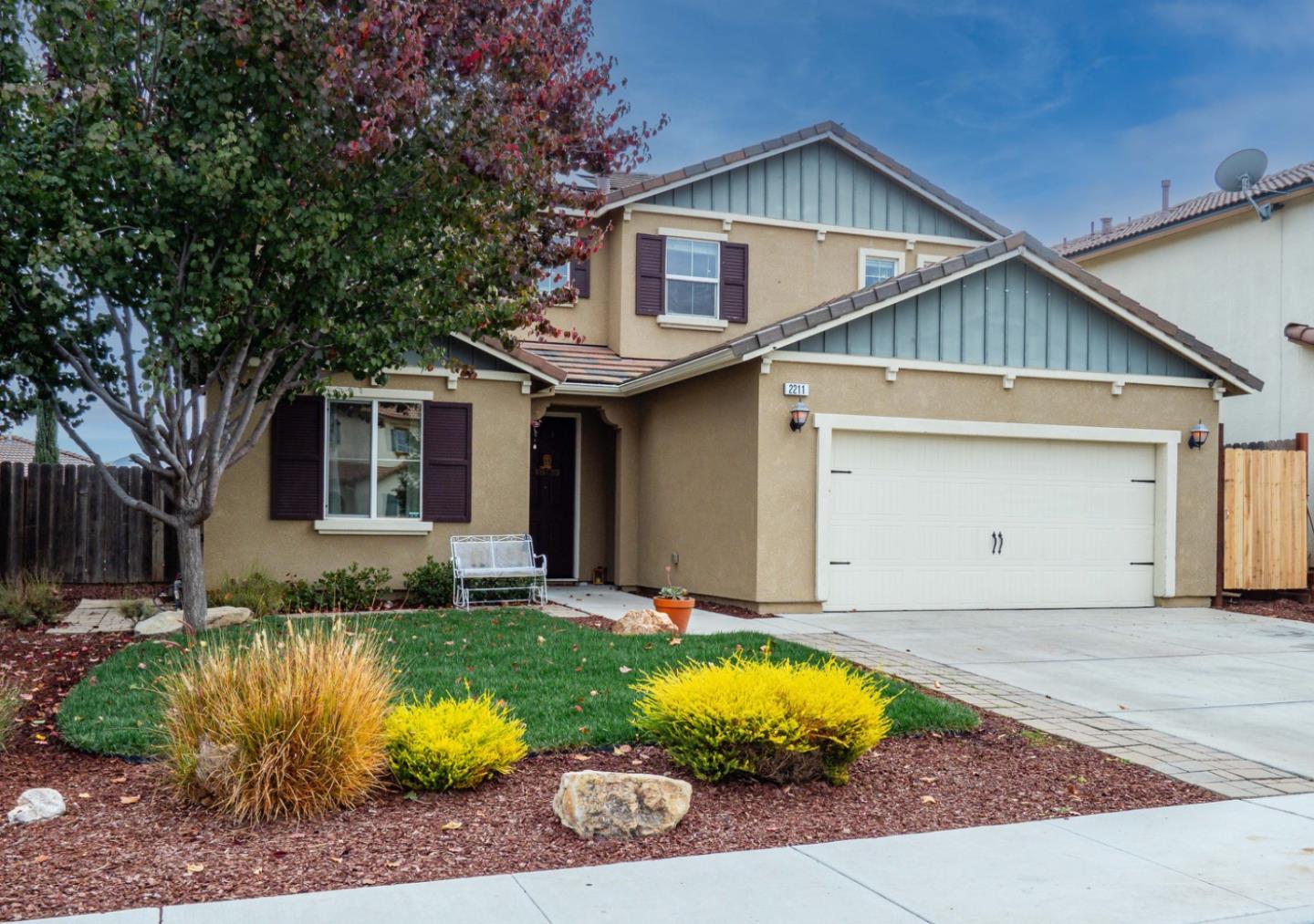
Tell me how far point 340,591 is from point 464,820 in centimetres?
810

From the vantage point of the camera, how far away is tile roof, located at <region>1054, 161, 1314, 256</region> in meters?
17.0

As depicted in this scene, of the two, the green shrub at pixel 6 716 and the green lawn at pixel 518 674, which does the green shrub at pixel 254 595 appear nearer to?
the green lawn at pixel 518 674

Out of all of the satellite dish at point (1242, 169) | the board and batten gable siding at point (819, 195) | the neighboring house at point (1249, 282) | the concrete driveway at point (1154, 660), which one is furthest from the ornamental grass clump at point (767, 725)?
the satellite dish at point (1242, 169)

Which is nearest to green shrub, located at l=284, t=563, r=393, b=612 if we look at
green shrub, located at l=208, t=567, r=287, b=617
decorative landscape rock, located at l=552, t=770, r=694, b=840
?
green shrub, located at l=208, t=567, r=287, b=617

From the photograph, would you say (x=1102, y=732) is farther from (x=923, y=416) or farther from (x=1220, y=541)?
(x=1220, y=541)

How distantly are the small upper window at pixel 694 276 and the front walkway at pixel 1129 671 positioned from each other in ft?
16.1

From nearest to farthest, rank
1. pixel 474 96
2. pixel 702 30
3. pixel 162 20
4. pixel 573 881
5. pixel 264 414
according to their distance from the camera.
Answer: pixel 573 881 < pixel 162 20 < pixel 474 96 < pixel 264 414 < pixel 702 30

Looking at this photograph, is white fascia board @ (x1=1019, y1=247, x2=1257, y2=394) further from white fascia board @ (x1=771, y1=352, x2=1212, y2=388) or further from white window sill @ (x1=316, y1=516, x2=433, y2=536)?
white window sill @ (x1=316, y1=516, x2=433, y2=536)

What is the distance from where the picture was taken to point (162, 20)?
9.39 metres

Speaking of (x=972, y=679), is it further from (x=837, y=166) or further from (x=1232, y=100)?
(x=1232, y=100)

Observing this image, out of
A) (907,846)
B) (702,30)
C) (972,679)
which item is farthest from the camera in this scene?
(702,30)

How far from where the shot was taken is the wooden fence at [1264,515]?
47.8ft

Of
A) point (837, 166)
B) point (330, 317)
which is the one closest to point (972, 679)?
point (330, 317)

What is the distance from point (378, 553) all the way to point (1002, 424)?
777 centimetres
